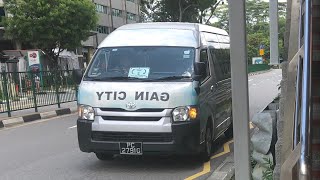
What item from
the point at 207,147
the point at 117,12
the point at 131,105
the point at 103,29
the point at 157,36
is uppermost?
the point at 117,12

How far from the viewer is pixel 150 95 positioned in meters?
6.25

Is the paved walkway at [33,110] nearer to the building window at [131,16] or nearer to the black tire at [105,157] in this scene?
the black tire at [105,157]

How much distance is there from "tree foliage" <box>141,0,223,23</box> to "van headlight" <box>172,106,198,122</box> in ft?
129

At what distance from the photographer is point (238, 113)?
12.3 ft

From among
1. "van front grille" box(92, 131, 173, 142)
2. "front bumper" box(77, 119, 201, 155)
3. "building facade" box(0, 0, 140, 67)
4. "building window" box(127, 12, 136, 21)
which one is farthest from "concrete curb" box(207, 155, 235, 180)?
"building window" box(127, 12, 136, 21)

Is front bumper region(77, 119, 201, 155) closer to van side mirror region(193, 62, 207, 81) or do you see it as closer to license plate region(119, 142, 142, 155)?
license plate region(119, 142, 142, 155)

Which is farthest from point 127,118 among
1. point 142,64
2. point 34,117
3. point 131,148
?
point 34,117

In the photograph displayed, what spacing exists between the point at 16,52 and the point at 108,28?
83.6ft

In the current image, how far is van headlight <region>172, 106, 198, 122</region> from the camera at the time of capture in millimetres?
6227

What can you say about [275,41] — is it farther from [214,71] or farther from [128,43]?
[128,43]

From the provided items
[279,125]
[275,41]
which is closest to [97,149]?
[279,125]

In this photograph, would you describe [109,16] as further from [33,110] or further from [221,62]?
[221,62]

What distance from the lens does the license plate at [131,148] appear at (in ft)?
20.4

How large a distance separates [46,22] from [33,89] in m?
21.6
